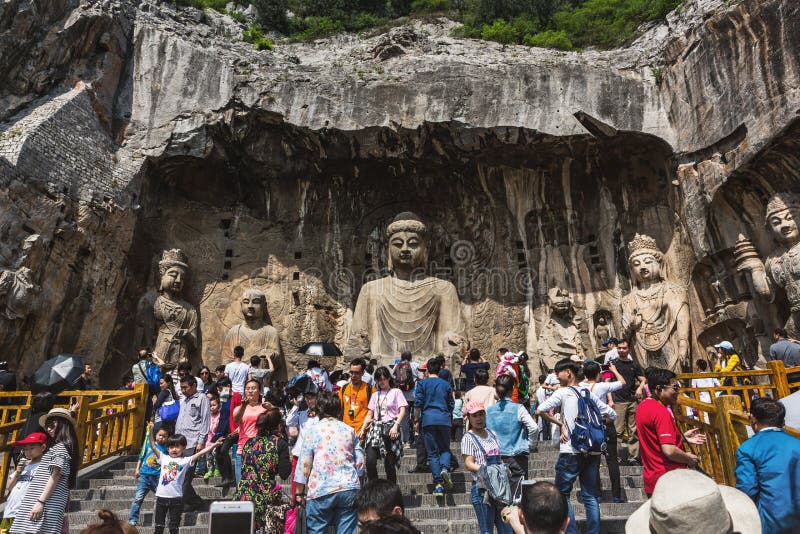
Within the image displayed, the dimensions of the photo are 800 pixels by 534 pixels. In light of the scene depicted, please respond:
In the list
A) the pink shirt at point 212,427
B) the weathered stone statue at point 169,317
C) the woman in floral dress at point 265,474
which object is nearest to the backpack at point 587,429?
the woman in floral dress at point 265,474

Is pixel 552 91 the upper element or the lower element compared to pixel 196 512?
upper

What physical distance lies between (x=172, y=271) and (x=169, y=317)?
1021mm

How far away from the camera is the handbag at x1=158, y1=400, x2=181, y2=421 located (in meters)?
7.10

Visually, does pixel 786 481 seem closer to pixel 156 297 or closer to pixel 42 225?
pixel 42 225

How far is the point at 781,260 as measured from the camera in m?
10.5

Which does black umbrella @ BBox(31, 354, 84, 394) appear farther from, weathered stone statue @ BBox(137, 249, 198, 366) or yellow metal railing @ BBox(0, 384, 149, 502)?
weathered stone statue @ BBox(137, 249, 198, 366)

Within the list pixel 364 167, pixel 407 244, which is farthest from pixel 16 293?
pixel 364 167

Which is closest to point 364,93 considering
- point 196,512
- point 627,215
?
point 627,215

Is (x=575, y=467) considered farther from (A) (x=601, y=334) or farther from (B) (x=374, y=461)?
(A) (x=601, y=334)

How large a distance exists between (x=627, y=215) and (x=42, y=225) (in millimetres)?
11700

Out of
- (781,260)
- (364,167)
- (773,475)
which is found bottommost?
(773,475)

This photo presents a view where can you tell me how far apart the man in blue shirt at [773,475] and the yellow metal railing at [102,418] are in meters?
7.09

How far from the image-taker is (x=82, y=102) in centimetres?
1299

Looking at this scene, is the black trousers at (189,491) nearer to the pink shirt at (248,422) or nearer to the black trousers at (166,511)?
the black trousers at (166,511)
